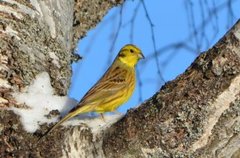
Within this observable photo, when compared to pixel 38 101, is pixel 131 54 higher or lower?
higher

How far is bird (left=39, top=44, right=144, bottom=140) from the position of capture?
11.6ft

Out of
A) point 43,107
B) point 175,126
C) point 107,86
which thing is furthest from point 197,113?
point 107,86

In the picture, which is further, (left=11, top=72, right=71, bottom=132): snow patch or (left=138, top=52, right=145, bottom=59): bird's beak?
(left=138, top=52, right=145, bottom=59): bird's beak

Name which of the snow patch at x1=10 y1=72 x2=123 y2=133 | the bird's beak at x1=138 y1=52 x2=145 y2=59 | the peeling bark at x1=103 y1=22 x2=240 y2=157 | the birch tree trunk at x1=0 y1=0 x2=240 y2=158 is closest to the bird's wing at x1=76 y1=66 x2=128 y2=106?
the snow patch at x1=10 y1=72 x2=123 y2=133

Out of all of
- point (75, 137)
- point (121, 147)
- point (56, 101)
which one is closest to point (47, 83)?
point (56, 101)

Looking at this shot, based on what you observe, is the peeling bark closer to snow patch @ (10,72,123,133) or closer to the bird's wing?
snow patch @ (10,72,123,133)

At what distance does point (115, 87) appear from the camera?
404 cm

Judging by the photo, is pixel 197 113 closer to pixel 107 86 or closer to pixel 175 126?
pixel 175 126

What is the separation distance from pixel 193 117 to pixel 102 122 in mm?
545

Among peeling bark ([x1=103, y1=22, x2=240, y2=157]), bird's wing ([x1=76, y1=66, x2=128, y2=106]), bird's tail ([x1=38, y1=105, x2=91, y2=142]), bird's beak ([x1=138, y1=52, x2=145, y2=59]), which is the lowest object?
peeling bark ([x1=103, y1=22, x2=240, y2=157])

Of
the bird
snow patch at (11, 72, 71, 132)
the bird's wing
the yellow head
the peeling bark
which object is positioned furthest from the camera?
the yellow head

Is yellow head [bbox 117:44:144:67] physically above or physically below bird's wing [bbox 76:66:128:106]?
above

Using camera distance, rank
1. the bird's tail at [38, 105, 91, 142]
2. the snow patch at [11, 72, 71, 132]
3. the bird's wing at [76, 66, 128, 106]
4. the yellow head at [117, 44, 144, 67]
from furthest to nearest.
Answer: the yellow head at [117, 44, 144, 67] < the bird's wing at [76, 66, 128, 106] < the snow patch at [11, 72, 71, 132] < the bird's tail at [38, 105, 91, 142]

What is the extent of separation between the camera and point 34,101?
9.78 feet
